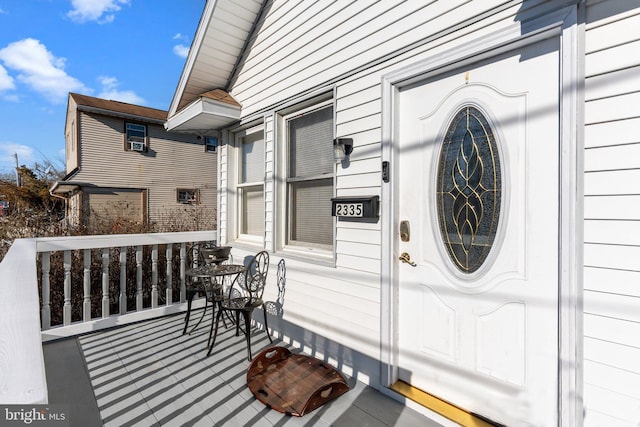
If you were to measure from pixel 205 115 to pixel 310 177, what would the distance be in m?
1.58

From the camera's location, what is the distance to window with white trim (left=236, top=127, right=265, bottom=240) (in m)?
3.99

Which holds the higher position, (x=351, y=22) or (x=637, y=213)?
(x=351, y=22)

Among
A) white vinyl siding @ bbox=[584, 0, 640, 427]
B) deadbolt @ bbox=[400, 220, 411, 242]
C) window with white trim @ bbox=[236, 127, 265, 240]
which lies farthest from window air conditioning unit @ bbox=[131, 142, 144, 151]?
white vinyl siding @ bbox=[584, 0, 640, 427]

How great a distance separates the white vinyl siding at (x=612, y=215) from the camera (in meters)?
1.43

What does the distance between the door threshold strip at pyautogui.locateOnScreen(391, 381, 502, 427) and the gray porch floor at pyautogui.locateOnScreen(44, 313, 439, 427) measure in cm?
8

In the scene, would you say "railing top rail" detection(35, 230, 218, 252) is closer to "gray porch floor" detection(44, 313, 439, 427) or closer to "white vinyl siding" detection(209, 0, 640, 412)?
"white vinyl siding" detection(209, 0, 640, 412)

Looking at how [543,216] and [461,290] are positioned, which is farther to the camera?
[461,290]

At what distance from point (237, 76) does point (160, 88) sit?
1060 inches

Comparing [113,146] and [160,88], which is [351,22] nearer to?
[113,146]

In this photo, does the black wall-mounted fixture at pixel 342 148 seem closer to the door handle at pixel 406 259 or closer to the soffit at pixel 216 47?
the door handle at pixel 406 259

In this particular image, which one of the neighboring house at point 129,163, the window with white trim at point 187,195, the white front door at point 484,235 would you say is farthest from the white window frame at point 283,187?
the window with white trim at point 187,195

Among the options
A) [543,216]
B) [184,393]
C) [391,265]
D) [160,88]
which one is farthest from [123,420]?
[160,88]

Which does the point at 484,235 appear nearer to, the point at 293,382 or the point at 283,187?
the point at 293,382

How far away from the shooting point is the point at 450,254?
210 centimetres
